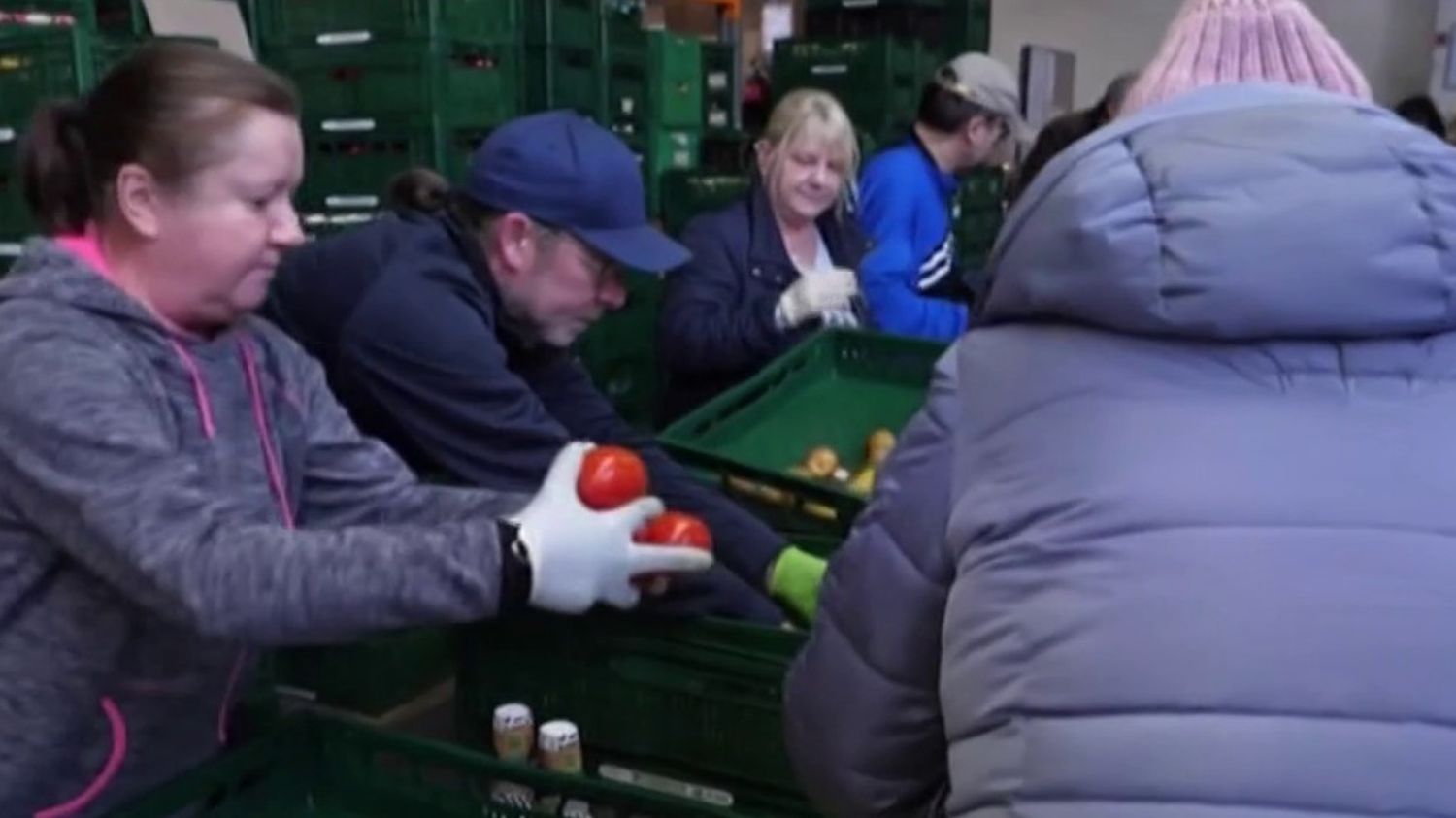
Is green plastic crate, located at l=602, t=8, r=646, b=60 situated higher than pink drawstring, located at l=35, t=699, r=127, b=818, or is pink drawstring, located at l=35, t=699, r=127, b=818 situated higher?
green plastic crate, located at l=602, t=8, r=646, b=60

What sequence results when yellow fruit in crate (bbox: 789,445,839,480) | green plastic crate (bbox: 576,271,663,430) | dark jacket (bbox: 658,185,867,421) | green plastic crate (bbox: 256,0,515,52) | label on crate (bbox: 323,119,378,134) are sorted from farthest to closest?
green plastic crate (bbox: 576,271,663,430) → label on crate (bbox: 323,119,378,134) → green plastic crate (bbox: 256,0,515,52) → dark jacket (bbox: 658,185,867,421) → yellow fruit in crate (bbox: 789,445,839,480)

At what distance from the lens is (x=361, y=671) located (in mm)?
1628

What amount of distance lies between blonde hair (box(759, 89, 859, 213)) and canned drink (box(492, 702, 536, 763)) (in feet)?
5.07

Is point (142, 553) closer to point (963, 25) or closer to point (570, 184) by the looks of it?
point (570, 184)

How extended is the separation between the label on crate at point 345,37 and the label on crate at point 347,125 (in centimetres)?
19

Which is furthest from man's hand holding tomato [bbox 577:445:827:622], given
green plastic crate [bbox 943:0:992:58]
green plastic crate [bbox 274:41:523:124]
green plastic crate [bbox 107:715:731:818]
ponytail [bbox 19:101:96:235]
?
green plastic crate [bbox 943:0:992:58]

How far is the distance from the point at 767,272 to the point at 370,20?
139 cm

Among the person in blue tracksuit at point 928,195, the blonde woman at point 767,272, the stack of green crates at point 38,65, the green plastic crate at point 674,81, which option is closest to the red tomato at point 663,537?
the blonde woman at point 767,272

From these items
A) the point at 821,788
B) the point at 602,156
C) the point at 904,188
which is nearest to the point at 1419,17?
the point at 904,188

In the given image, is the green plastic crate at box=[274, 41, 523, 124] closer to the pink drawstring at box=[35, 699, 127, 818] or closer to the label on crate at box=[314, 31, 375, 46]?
the label on crate at box=[314, 31, 375, 46]

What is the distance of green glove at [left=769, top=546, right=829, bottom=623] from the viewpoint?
165 centimetres

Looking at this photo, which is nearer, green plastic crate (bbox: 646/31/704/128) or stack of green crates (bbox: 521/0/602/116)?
stack of green crates (bbox: 521/0/602/116)

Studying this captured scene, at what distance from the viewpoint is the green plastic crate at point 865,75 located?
4.77m

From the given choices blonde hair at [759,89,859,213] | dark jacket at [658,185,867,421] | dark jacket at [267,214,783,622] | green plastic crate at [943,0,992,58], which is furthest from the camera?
green plastic crate at [943,0,992,58]
